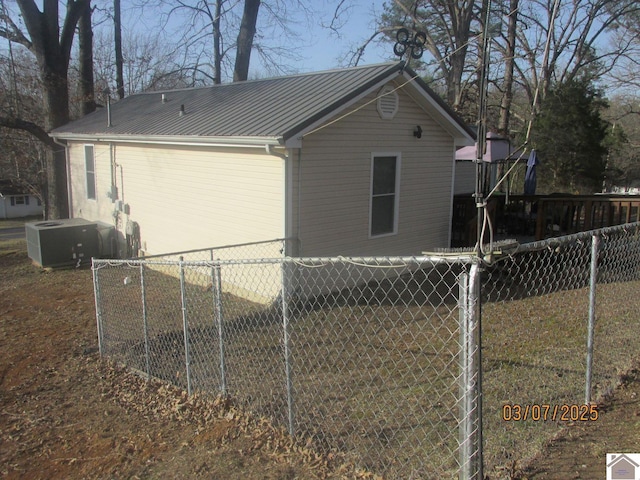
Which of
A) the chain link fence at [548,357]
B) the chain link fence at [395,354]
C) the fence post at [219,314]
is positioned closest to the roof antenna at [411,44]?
the chain link fence at [395,354]

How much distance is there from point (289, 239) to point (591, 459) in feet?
17.8

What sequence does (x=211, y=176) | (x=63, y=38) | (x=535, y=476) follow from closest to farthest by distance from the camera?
1. (x=535, y=476)
2. (x=211, y=176)
3. (x=63, y=38)

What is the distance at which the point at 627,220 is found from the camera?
10023 millimetres

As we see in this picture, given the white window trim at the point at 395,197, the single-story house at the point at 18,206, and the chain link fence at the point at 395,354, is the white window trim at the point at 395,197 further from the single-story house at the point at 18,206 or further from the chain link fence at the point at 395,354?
the single-story house at the point at 18,206

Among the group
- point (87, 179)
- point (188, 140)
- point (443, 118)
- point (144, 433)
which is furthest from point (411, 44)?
point (87, 179)

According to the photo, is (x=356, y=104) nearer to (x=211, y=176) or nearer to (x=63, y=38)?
(x=211, y=176)

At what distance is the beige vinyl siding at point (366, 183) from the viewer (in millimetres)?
8164

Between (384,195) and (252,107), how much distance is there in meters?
2.93

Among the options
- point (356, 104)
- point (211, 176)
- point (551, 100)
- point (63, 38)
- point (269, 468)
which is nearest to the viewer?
point (269, 468)

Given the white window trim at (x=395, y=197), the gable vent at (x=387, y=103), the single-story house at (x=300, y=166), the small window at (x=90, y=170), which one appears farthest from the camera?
the small window at (x=90, y=170)

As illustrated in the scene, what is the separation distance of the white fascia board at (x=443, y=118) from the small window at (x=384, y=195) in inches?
47.1

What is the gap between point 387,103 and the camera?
353 inches

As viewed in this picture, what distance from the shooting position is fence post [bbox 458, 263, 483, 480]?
8.19ft

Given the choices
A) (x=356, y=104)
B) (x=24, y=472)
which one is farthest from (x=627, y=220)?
(x=24, y=472)
